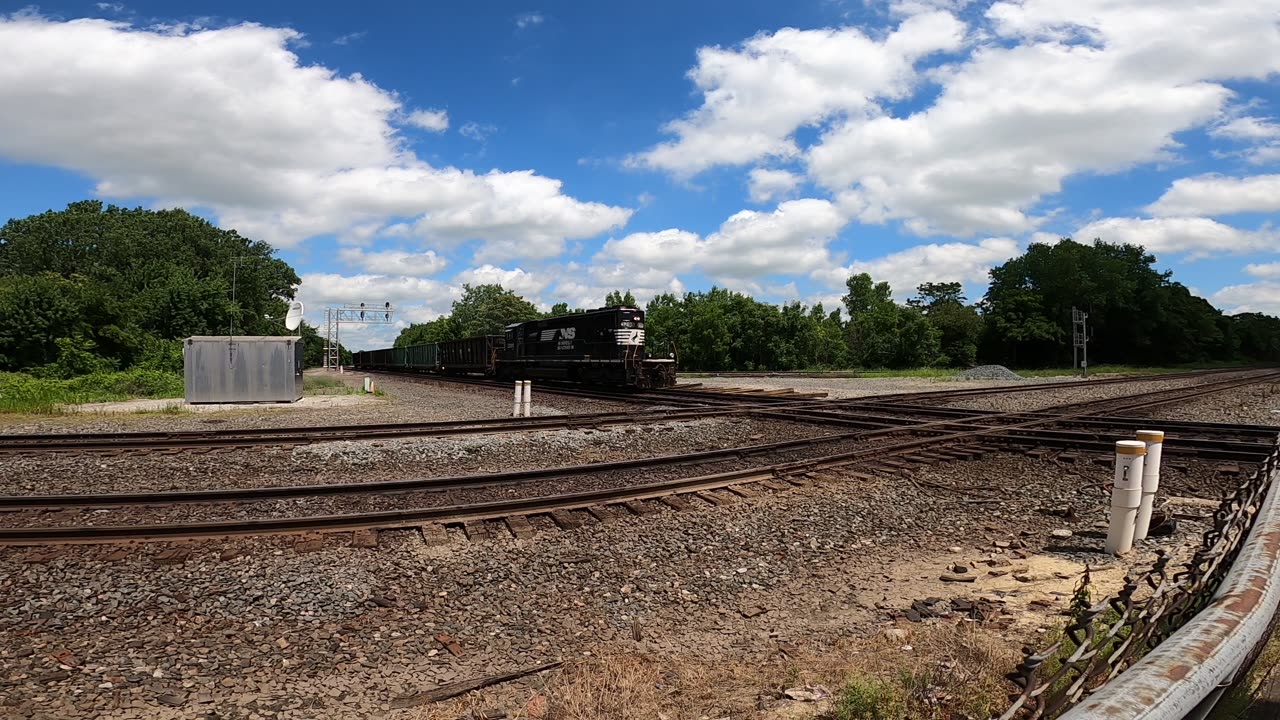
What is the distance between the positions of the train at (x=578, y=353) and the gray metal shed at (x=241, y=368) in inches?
410

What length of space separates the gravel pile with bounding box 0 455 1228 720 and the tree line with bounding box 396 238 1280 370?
49165mm

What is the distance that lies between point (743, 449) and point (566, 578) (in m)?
5.83

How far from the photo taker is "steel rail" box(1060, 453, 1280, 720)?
134 centimetres

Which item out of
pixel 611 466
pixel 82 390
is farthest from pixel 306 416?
pixel 82 390

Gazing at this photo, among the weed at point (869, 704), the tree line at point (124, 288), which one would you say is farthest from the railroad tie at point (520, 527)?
the tree line at point (124, 288)

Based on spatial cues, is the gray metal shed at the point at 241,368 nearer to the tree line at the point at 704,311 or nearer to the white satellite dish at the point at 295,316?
the white satellite dish at the point at 295,316

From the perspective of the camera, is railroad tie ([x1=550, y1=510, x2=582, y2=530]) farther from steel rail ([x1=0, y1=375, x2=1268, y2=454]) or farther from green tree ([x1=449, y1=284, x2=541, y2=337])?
green tree ([x1=449, y1=284, x2=541, y2=337])

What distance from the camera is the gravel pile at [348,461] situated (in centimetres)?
1002

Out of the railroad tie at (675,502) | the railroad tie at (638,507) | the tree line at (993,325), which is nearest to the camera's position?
the railroad tie at (638,507)

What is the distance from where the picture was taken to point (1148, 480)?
6.66 m

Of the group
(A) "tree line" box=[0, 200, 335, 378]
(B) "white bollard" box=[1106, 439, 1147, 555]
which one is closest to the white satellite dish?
(A) "tree line" box=[0, 200, 335, 378]

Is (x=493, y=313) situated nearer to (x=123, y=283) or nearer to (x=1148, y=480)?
(x=123, y=283)

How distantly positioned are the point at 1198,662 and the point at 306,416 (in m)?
A: 19.6

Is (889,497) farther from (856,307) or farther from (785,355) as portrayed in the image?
(856,307)
